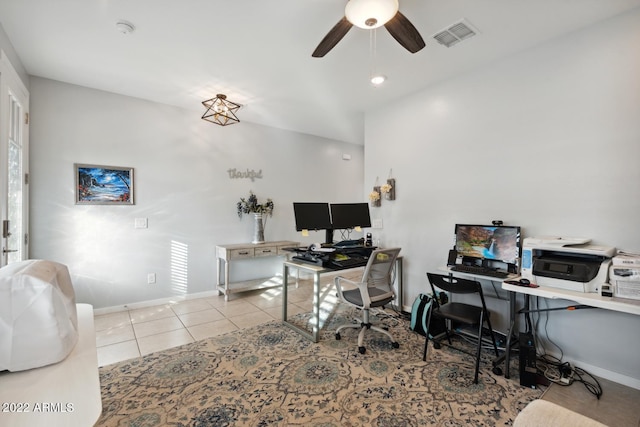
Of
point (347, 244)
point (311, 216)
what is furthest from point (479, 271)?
point (311, 216)

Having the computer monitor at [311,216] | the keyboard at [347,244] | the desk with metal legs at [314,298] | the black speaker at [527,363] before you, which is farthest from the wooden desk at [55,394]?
the black speaker at [527,363]

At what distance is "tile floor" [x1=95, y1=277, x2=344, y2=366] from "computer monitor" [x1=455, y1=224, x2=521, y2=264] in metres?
2.11

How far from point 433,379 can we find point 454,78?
9.90ft

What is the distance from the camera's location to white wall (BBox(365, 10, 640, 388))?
2.26m

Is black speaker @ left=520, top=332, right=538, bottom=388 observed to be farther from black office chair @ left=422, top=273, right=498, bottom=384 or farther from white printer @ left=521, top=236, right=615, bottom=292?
white printer @ left=521, top=236, right=615, bottom=292

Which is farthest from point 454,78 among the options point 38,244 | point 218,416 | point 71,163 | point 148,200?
point 38,244

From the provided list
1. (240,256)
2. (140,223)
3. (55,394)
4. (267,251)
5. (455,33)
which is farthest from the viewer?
(267,251)

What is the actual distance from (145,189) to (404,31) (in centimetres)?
359

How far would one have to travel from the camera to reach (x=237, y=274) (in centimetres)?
469

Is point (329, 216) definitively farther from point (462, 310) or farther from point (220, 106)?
point (220, 106)

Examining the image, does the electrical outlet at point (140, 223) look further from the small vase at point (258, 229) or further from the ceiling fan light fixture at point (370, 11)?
the ceiling fan light fixture at point (370, 11)

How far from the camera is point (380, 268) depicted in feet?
9.53

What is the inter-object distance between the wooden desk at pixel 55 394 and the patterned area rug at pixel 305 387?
1.03 m

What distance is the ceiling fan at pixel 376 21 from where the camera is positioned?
1741 mm
